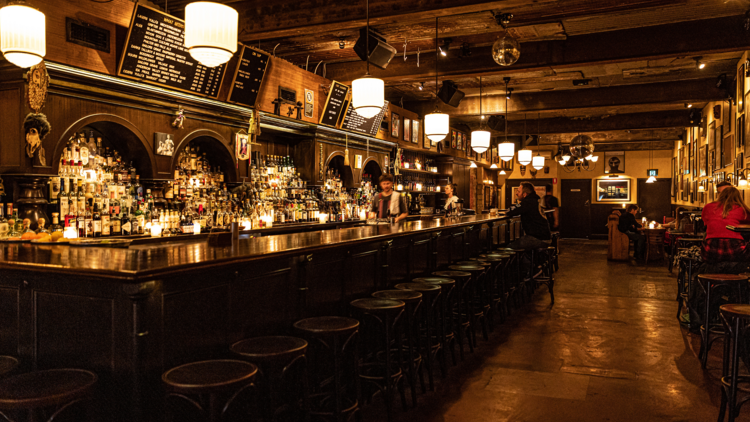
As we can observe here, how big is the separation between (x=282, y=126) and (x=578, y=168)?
15.4 m

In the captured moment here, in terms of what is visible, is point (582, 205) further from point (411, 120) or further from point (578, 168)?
point (411, 120)

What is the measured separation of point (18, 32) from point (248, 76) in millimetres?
2788

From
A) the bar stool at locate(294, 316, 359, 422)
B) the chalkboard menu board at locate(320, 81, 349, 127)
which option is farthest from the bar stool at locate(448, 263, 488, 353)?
the chalkboard menu board at locate(320, 81, 349, 127)

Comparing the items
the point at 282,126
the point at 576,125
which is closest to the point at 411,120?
the point at 282,126

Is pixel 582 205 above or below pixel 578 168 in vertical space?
below

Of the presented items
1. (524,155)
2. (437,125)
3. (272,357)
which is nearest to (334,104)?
(437,125)

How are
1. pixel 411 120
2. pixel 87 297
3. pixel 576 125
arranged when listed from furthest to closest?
pixel 576 125
pixel 411 120
pixel 87 297

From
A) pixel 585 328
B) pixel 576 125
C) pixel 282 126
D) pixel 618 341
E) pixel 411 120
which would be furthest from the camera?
pixel 576 125

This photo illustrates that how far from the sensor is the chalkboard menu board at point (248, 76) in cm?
574

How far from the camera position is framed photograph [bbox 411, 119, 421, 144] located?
10500 mm

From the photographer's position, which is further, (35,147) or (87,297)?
(35,147)

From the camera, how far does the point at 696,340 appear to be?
535 centimetres

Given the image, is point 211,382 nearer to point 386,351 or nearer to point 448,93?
point 386,351

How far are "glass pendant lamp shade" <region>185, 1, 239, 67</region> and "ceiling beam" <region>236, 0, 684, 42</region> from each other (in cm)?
194
